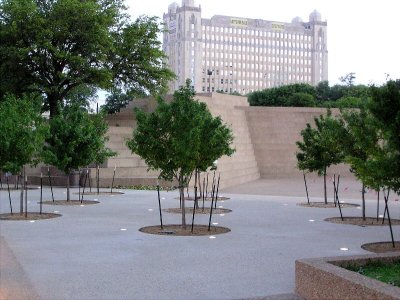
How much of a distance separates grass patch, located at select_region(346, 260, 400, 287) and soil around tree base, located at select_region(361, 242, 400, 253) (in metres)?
3.82

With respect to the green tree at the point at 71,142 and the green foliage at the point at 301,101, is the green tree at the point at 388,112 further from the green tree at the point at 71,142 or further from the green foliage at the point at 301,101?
the green foliage at the point at 301,101

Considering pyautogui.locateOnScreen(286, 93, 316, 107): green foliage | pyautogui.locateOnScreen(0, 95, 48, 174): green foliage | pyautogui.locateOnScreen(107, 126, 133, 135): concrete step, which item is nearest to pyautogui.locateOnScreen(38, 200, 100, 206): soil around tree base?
pyautogui.locateOnScreen(0, 95, 48, 174): green foliage

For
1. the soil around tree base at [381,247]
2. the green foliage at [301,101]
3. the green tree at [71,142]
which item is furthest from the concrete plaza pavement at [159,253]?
the green foliage at [301,101]

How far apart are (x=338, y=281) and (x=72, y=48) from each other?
124 ft

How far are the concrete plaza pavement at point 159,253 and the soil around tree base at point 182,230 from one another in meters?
0.46

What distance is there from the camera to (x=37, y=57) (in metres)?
39.8

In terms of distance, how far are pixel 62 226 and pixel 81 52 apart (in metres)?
28.0

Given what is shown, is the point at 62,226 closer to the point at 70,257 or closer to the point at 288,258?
the point at 70,257

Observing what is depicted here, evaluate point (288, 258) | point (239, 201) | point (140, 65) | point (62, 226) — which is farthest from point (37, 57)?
point (288, 258)

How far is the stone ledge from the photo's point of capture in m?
6.70

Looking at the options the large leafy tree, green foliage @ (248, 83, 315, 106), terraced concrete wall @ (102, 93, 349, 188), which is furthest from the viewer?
green foliage @ (248, 83, 315, 106)

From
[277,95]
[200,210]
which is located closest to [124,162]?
[200,210]

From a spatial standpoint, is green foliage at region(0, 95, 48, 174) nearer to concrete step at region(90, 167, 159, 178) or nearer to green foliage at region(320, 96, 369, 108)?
green foliage at region(320, 96, 369, 108)

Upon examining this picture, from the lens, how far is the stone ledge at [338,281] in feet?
22.0
